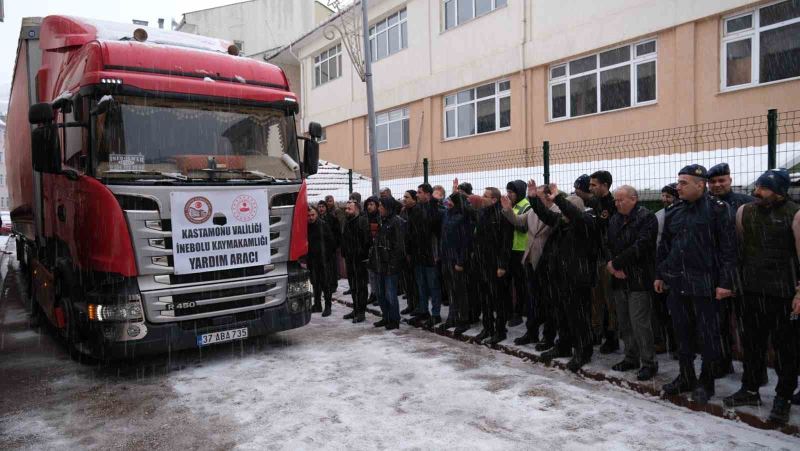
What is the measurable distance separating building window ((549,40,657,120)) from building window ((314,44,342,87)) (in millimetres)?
12461

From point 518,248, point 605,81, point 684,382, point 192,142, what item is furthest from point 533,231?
point 605,81

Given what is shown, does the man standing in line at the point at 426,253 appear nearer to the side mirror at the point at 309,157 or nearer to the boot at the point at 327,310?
the boot at the point at 327,310

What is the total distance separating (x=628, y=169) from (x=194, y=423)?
6.66 meters

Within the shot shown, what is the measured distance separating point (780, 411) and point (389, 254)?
4.89m

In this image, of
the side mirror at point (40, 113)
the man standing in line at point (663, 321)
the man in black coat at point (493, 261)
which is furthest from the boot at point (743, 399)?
the side mirror at point (40, 113)

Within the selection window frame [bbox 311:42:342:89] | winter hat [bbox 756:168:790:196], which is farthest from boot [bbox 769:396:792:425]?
window frame [bbox 311:42:342:89]

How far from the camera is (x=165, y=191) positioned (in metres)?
5.86

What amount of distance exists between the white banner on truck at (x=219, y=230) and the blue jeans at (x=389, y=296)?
85.2 inches

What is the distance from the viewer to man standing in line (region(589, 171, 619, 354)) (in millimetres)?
5973

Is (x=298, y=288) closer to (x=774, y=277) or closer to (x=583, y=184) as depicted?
(x=583, y=184)

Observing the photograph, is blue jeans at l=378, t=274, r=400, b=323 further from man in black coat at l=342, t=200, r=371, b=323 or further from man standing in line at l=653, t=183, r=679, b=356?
man standing in line at l=653, t=183, r=679, b=356

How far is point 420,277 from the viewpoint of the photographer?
335 inches

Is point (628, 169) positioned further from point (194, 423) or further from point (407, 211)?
point (194, 423)

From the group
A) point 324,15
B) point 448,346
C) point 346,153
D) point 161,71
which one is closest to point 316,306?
point 448,346
